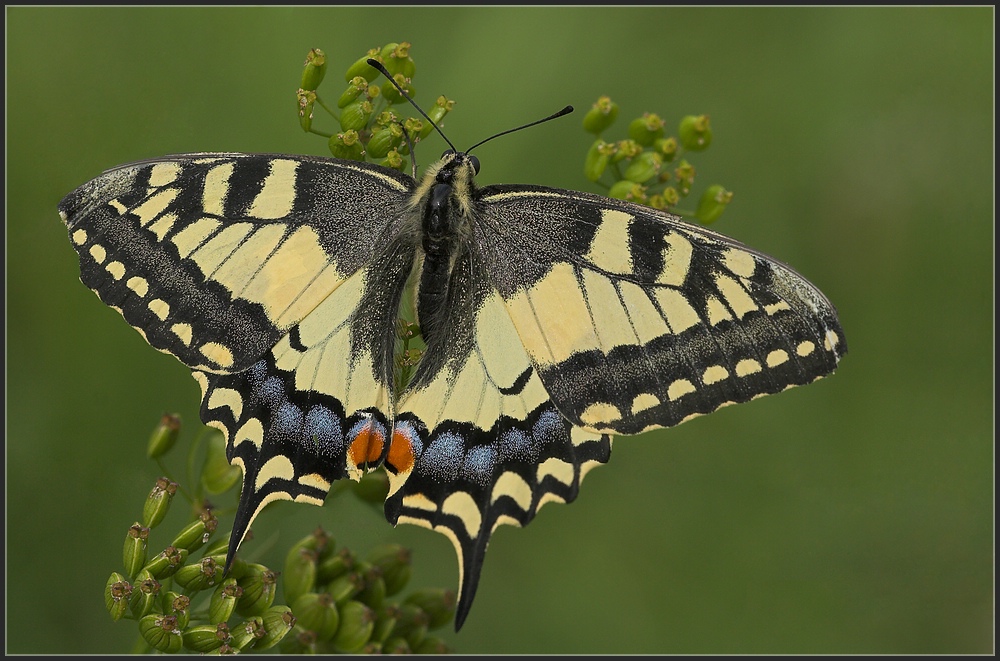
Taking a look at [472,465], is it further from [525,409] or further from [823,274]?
[823,274]

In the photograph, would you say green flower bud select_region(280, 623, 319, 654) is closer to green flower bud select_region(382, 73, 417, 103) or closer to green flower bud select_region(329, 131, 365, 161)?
green flower bud select_region(329, 131, 365, 161)

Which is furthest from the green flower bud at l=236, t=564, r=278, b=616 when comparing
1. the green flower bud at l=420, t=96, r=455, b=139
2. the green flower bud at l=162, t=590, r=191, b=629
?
the green flower bud at l=420, t=96, r=455, b=139

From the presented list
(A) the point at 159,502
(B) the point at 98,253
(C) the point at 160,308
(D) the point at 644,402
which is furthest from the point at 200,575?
(D) the point at 644,402

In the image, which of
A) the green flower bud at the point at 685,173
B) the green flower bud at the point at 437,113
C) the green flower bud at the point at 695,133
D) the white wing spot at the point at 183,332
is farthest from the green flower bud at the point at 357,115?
the green flower bud at the point at 695,133

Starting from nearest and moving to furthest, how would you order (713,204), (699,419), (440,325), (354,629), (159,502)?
(159,502) → (440,325) → (354,629) → (713,204) → (699,419)

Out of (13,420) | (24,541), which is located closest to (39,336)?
(13,420)

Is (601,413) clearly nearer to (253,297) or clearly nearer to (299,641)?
(253,297)

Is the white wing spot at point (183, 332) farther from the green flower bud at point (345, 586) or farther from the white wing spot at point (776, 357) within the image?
the white wing spot at point (776, 357)
